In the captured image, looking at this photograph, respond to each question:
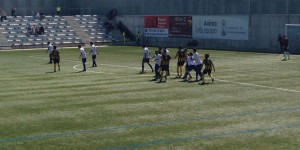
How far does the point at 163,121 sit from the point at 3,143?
17.7 feet

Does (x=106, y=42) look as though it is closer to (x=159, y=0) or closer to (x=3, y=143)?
(x=159, y=0)

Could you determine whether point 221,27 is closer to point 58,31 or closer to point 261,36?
point 261,36

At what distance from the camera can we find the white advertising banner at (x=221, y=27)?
55688mm

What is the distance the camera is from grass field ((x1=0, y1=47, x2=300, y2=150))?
49.6 feet

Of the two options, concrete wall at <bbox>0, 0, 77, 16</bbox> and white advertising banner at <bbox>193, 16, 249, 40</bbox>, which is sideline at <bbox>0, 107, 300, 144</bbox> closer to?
white advertising banner at <bbox>193, 16, 249, 40</bbox>

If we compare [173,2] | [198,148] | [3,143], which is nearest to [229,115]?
[198,148]

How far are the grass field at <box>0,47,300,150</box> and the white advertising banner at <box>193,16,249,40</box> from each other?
22.9 meters

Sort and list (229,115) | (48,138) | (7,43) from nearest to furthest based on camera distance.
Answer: (48,138)
(229,115)
(7,43)

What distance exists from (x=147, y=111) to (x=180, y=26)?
44129mm

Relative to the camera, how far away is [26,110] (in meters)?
20.2

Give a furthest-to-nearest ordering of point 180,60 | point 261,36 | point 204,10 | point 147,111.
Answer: point 204,10 < point 261,36 < point 180,60 < point 147,111

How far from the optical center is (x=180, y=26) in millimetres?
63156

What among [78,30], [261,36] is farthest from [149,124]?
[78,30]

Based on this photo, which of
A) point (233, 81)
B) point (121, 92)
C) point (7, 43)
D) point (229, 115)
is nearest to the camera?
point (229, 115)
